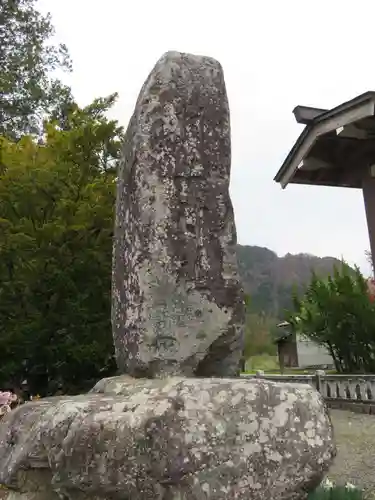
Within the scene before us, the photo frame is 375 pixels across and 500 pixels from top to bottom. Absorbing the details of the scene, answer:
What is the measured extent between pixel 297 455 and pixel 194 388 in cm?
52

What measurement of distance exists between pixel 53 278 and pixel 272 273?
40.9 metres

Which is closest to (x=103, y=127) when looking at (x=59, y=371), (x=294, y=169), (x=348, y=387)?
(x=294, y=169)

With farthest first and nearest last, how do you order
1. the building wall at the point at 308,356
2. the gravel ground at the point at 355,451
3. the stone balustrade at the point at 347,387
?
1. the building wall at the point at 308,356
2. the stone balustrade at the point at 347,387
3. the gravel ground at the point at 355,451

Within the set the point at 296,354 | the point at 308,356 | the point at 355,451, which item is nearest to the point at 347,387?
the point at 355,451

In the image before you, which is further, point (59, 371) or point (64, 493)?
point (59, 371)

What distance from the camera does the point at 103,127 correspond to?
29.8 feet

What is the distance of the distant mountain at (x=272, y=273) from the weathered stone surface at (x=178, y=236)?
3648 centimetres

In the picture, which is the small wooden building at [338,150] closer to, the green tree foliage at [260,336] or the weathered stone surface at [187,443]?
the weathered stone surface at [187,443]

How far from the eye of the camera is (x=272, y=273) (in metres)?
47.8

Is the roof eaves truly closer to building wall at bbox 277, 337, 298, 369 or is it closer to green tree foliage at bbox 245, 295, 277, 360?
building wall at bbox 277, 337, 298, 369

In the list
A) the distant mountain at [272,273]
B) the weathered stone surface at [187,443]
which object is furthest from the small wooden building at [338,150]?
the distant mountain at [272,273]

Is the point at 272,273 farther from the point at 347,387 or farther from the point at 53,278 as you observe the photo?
the point at 53,278

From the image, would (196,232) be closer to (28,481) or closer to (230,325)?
(230,325)

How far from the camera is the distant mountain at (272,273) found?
4253cm
